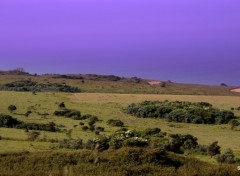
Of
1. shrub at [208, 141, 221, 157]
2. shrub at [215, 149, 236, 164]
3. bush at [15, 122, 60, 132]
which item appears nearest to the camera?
shrub at [215, 149, 236, 164]

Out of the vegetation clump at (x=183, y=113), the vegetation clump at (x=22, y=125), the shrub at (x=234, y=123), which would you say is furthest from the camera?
the vegetation clump at (x=183, y=113)

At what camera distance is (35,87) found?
242 feet

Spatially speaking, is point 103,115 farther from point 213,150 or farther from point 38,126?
point 213,150

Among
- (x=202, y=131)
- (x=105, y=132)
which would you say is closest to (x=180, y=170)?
(x=105, y=132)

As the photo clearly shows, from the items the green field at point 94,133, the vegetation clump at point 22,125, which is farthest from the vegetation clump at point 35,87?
the vegetation clump at point 22,125

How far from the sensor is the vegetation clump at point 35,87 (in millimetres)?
70688

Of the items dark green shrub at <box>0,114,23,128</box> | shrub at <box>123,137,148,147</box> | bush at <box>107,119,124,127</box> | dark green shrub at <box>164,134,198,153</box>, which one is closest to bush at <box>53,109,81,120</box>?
bush at <box>107,119,124,127</box>

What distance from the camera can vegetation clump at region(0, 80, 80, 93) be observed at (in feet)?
232

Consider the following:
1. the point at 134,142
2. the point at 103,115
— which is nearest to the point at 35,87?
the point at 103,115

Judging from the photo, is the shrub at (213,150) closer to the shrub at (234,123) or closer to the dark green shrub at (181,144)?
the dark green shrub at (181,144)

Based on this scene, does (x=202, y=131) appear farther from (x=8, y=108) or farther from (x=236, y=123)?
(x=8, y=108)

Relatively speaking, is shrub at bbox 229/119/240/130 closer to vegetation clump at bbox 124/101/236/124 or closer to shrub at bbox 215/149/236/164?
vegetation clump at bbox 124/101/236/124

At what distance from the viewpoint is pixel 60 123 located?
3875 centimetres

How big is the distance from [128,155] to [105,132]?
15.6 m
